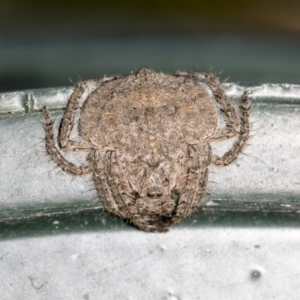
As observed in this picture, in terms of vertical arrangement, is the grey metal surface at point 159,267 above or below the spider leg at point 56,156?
below

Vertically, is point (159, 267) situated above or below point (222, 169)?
below

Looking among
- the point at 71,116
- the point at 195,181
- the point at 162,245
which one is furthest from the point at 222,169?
the point at 71,116

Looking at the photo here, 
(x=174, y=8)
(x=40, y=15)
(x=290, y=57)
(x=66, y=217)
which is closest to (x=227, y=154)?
(x=66, y=217)

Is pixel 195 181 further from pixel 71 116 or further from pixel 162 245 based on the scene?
pixel 71 116

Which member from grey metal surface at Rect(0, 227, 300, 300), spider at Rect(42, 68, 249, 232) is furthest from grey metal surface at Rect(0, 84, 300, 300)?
spider at Rect(42, 68, 249, 232)

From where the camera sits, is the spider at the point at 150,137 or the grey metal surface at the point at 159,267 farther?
the spider at the point at 150,137

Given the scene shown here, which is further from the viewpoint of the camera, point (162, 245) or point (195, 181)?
point (195, 181)

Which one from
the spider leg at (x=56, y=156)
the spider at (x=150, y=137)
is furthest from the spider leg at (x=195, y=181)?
the spider leg at (x=56, y=156)

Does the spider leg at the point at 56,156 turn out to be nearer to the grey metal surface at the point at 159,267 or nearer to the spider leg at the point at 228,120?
the grey metal surface at the point at 159,267
